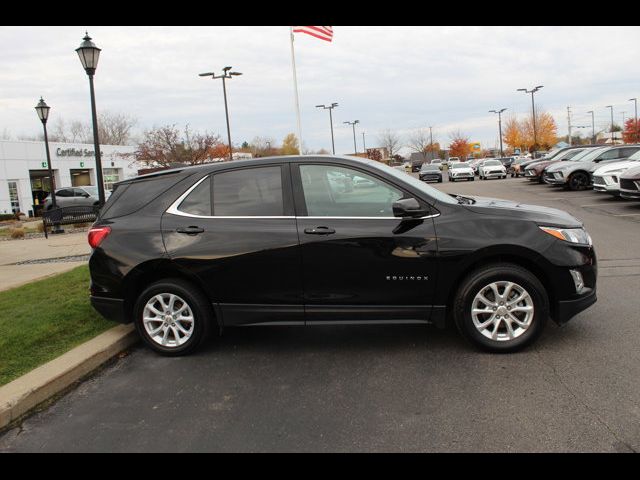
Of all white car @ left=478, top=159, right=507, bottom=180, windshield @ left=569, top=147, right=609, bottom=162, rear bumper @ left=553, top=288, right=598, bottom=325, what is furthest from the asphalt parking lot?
white car @ left=478, top=159, right=507, bottom=180

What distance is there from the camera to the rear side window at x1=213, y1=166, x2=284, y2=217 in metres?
4.61

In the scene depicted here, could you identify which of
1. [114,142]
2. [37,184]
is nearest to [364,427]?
[37,184]

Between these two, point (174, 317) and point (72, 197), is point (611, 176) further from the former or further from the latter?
point (72, 197)

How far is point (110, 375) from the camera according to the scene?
4.50 meters

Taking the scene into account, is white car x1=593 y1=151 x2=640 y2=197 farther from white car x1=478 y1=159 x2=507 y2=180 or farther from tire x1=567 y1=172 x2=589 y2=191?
white car x1=478 y1=159 x2=507 y2=180

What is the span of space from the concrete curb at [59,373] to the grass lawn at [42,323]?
0.16 metres

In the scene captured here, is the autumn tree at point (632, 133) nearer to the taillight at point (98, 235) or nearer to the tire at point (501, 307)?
the tire at point (501, 307)

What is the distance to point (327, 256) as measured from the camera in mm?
4375

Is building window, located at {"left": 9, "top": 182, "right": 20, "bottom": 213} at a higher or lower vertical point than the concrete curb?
higher

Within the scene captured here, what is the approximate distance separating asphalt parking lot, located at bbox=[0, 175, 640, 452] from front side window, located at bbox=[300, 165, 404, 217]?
4.11 ft

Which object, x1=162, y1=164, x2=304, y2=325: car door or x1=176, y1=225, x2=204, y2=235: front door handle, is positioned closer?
x1=162, y1=164, x2=304, y2=325: car door
